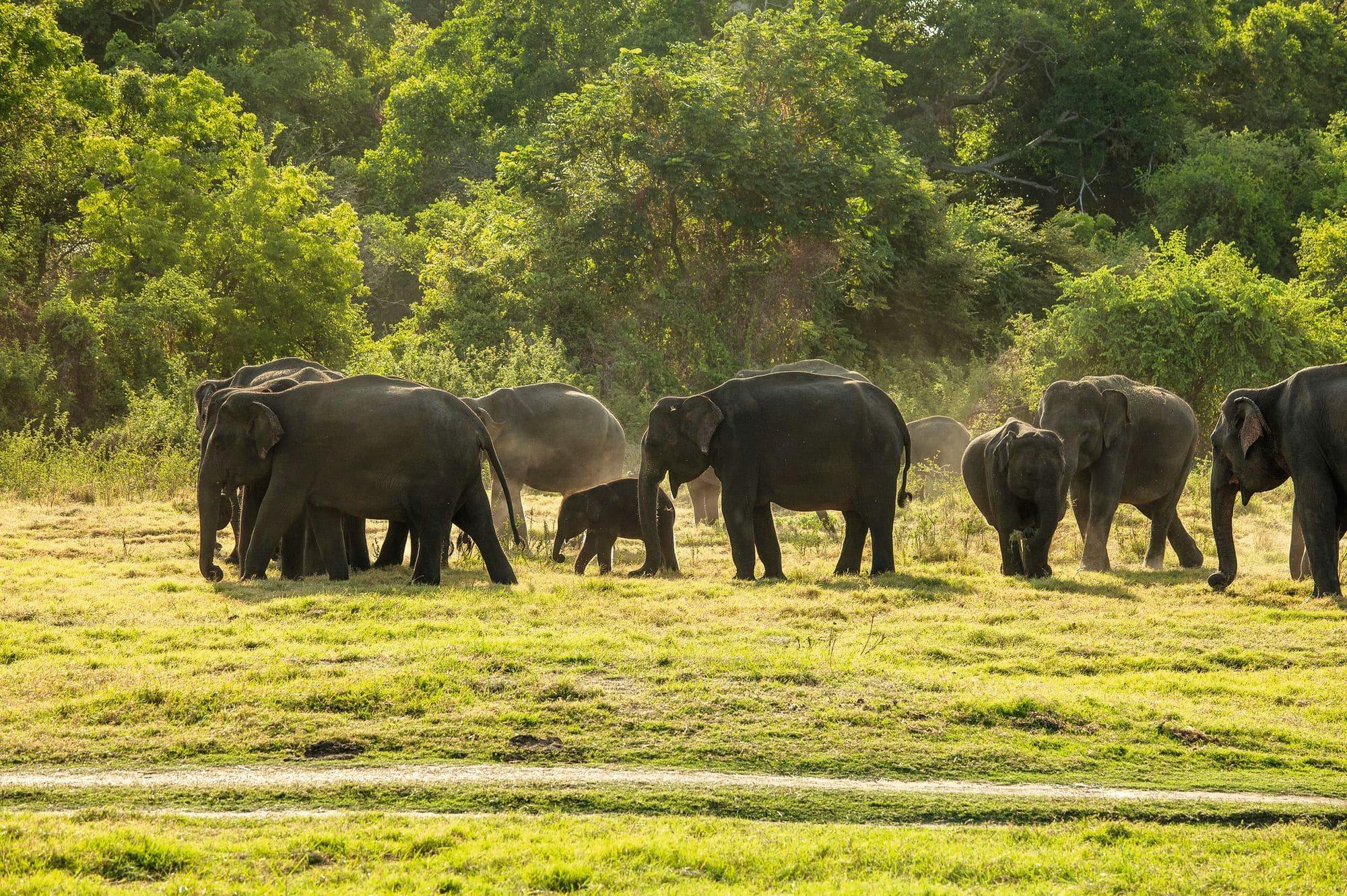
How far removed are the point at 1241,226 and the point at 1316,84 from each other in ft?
24.7

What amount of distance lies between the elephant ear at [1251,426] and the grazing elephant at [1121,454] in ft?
5.41

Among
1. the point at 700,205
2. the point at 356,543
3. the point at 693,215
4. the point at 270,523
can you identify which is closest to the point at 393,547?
the point at 356,543

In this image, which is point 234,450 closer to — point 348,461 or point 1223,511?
point 348,461

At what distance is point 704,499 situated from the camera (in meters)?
20.4

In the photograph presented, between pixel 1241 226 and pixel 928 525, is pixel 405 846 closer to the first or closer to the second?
pixel 928 525

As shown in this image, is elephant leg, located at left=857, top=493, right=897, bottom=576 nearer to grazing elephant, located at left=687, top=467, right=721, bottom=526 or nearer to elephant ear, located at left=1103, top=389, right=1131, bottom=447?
elephant ear, located at left=1103, top=389, right=1131, bottom=447

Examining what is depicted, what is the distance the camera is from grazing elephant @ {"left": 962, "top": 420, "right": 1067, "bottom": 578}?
14.1 m

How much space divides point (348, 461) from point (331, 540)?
32.8 inches

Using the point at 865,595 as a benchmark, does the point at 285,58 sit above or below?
above

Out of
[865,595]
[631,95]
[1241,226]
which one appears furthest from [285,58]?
[865,595]

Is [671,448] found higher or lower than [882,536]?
higher

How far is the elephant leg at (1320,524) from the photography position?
43.0 ft

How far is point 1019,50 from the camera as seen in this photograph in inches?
1690

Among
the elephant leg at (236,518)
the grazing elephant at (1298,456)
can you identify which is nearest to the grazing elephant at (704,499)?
the elephant leg at (236,518)
